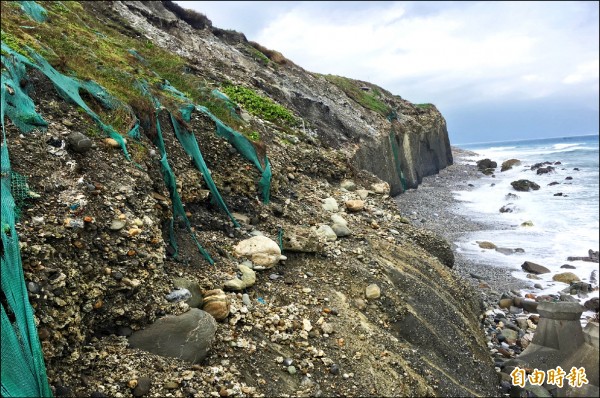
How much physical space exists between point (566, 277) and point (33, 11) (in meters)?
18.4

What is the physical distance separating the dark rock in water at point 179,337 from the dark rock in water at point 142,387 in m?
0.45

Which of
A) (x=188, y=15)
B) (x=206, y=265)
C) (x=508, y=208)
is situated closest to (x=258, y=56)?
(x=188, y=15)

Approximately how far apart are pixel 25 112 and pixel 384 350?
5.87 m

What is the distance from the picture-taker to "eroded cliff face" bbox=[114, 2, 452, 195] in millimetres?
17781

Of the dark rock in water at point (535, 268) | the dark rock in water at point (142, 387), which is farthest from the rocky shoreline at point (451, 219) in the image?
the dark rock in water at point (142, 387)

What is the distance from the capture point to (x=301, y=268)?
6.55m

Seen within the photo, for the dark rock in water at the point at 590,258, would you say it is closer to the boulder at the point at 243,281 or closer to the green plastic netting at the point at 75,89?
the boulder at the point at 243,281

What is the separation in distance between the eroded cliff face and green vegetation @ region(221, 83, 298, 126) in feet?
3.47

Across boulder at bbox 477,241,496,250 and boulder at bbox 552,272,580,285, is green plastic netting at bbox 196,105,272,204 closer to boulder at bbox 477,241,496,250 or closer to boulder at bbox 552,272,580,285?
boulder at bbox 552,272,580,285

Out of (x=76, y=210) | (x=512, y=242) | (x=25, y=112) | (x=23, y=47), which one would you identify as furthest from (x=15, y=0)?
(x=512, y=242)

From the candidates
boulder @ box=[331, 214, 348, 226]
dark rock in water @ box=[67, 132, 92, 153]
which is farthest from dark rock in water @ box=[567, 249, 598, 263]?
dark rock in water @ box=[67, 132, 92, 153]

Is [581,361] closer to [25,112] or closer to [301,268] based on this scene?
[301,268]

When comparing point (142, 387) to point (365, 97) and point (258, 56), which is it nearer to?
point (258, 56)

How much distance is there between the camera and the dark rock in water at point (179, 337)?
13.6 ft
